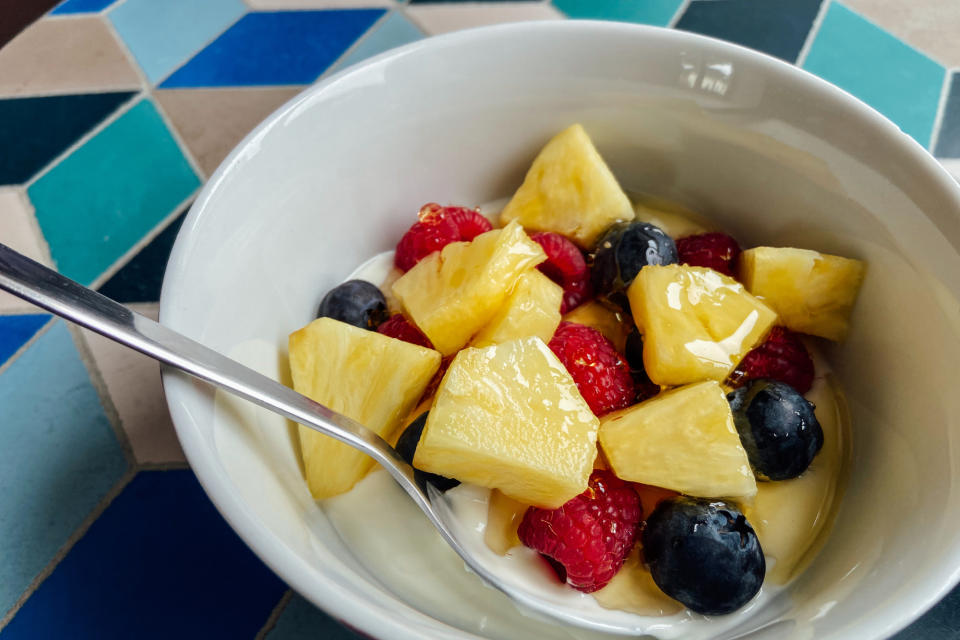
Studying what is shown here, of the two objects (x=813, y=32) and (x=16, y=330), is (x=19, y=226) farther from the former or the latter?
(x=813, y=32)

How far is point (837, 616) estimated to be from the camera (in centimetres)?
63

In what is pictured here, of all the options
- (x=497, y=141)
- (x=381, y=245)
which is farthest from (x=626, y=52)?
(x=381, y=245)

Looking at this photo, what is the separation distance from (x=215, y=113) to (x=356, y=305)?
0.56 m

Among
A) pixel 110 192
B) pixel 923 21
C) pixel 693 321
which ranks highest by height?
pixel 923 21

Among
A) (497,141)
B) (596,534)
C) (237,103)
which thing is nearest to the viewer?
(596,534)

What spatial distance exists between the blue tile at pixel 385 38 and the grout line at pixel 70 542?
31.7 inches

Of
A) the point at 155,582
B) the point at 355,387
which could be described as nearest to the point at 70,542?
the point at 155,582

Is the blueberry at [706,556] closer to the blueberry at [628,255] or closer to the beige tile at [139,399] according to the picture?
the blueberry at [628,255]

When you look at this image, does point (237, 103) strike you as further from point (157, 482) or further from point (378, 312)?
point (157, 482)

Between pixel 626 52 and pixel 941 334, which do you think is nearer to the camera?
pixel 941 334

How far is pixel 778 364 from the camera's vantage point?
89cm

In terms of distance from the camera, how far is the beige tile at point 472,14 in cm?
140

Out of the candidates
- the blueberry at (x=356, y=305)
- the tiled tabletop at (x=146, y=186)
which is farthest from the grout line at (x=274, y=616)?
the blueberry at (x=356, y=305)

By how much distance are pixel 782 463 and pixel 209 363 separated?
0.59m
